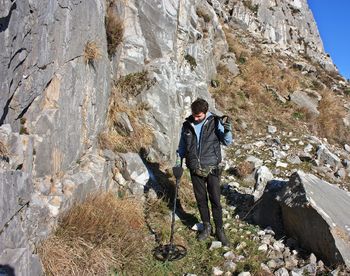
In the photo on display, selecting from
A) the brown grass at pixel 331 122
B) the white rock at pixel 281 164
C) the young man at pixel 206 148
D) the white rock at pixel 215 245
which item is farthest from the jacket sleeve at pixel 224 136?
the brown grass at pixel 331 122

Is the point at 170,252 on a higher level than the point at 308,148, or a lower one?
lower

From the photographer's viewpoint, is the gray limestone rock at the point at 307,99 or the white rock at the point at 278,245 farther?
the gray limestone rock at the point at 307,99

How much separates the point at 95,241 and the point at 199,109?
97.6 inches

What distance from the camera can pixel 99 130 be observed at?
721 cm

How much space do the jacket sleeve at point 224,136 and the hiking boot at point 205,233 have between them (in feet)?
4.47

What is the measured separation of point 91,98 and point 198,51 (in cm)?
636

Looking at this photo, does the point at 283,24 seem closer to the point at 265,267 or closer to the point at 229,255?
the point at 229,255

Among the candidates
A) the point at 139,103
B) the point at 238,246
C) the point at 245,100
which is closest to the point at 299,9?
the point at 245,100

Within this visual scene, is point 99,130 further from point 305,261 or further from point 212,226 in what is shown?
point 305,261

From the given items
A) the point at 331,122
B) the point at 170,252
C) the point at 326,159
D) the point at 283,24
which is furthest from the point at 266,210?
the point at 283,24

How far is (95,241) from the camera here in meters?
5.15

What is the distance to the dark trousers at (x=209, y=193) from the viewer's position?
6238mm

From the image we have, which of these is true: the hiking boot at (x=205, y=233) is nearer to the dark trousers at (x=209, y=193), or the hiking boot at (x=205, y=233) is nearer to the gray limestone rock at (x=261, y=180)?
the dark trousers at (x=209, y=193)

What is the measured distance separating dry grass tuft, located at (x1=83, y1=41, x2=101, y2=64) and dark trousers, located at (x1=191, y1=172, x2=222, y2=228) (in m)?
2.49
